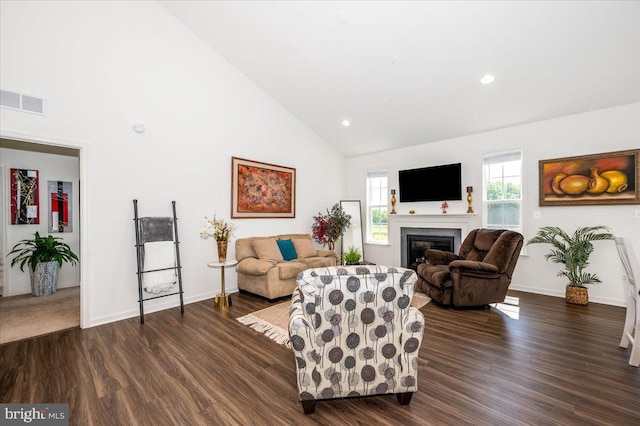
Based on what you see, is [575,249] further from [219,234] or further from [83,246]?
[83,246]

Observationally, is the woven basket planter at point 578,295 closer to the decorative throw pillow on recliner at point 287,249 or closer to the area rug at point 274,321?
the area rug at point 274,321

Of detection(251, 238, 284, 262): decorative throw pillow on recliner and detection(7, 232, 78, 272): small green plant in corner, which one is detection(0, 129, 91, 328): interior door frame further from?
detection(251, 238, 284, 262): decorative throw pillow on recliner

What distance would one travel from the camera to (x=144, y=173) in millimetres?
3541

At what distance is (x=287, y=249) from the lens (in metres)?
4.73

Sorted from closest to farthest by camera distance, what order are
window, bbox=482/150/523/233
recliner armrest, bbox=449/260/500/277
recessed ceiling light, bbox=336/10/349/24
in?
recessed ceiling light, bbox=336/10/349/24 < recliner armrest, bbox=449/260/500/277 < window, bbox=482/150/523/233

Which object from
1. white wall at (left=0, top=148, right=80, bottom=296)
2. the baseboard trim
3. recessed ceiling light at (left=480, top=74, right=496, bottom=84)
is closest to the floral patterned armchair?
recessed ceiling light at (left=480, top=74, right=496, bottom=84)

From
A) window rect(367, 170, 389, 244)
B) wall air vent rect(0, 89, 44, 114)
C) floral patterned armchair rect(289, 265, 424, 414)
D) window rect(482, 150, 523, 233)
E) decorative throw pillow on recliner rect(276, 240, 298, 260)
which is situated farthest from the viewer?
window rect(367, 170, 389, 244)

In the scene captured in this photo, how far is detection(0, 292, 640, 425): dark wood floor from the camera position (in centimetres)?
170

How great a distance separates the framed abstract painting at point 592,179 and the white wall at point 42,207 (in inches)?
308

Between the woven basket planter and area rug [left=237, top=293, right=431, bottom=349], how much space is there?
193 cm

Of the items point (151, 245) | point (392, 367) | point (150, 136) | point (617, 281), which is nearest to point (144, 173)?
point (150, 136)

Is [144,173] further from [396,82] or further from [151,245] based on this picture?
[396,82]

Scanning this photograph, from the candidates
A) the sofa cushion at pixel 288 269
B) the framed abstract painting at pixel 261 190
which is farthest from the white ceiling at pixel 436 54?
the sofa cushion at pixel 288 269

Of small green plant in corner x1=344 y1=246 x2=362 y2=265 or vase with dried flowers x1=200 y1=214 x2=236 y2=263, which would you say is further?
small green plant in corner x1=344 y1=246 x2=362 y2=265
